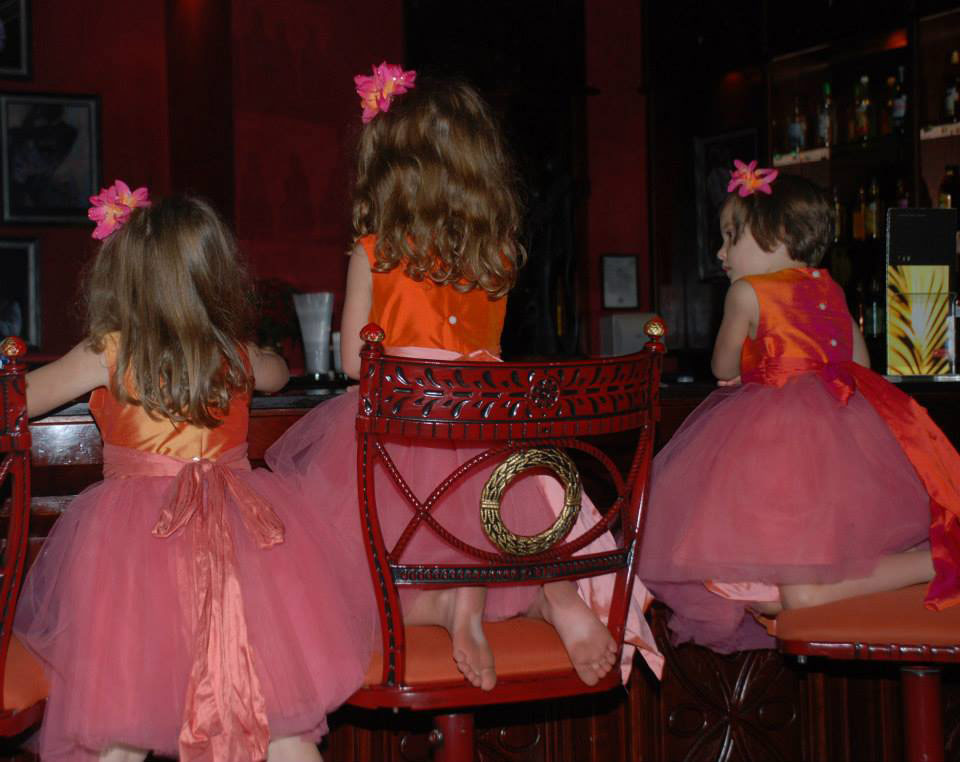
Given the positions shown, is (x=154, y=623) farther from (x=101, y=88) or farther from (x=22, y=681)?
(x=101, y=88)

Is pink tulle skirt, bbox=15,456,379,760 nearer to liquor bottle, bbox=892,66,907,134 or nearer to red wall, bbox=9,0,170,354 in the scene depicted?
liquor bottle, bbox=892,66,907,134

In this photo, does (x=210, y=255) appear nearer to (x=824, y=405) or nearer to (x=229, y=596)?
(x=229, y=596)

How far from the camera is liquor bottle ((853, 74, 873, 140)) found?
14.4 ft

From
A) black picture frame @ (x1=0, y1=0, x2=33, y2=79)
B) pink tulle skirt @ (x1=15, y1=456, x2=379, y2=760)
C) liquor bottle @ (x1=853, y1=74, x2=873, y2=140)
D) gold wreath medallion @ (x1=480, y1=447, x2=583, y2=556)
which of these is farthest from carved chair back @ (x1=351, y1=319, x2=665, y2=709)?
black picture frame @ (x1=0, y1=0, x2=33, y2=79)

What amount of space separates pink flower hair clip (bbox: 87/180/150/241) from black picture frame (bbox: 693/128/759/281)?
3590mm

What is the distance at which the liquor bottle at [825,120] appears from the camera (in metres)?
4.54

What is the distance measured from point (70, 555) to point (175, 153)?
381 cm

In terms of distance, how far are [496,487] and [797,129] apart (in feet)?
11.9

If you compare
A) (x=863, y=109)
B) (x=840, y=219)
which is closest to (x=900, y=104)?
(x=863, y=109)

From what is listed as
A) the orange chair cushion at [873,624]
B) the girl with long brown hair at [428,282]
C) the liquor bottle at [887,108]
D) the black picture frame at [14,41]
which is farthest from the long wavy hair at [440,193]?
the black picture frame at [14,41]

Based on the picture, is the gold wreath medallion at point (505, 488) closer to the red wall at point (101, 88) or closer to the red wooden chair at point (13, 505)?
the red wooden chair at point (13, 505)

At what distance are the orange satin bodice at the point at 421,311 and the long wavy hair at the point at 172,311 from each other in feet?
0.77

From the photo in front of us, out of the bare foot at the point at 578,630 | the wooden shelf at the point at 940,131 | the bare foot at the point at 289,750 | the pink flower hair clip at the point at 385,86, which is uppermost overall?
the wooden shelf at the point at 940,131

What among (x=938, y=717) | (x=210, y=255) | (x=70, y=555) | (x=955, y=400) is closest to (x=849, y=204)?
(x=955, y=400)
